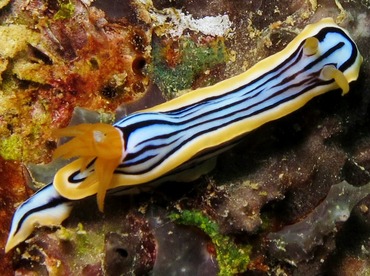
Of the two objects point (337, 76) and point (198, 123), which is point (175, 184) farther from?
point (337, 76)

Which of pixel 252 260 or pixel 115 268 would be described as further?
pixel 252 260

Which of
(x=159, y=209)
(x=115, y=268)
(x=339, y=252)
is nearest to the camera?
(x=115, y=268)

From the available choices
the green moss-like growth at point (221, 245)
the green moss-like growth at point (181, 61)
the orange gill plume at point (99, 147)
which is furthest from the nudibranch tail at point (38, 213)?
the green moss-like growth at point (181, 61)

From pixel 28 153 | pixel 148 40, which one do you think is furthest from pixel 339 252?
pixel 28 153

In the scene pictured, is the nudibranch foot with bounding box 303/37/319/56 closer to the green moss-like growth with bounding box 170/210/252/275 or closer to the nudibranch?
the nudibranch

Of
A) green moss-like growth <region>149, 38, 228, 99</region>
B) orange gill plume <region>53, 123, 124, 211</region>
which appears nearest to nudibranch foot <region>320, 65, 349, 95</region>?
green moss-like growth <region>149, 38, 228, 99</region>

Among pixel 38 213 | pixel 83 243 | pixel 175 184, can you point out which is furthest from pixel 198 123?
pixel 38 213

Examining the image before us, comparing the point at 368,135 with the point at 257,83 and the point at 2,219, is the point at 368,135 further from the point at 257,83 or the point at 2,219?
the point at 2,219
